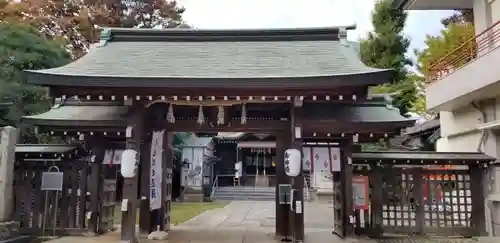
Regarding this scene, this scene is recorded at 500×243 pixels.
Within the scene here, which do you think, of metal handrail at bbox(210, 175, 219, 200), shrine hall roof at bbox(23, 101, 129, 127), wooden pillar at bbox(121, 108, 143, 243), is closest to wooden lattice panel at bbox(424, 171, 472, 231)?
wooden pillar at bbox(121, 108, 143, 243)

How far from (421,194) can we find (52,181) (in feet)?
31.3

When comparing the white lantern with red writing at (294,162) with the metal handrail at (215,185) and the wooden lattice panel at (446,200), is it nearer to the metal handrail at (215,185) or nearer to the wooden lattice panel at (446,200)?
the wooden lattice panel at (446,200)

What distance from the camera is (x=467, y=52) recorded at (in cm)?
1188

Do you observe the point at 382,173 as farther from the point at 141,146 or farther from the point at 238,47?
the point at 141,146

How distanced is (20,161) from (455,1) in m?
14.4

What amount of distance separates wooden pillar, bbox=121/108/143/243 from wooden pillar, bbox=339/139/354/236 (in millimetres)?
4883

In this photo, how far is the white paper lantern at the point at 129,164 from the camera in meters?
8.37

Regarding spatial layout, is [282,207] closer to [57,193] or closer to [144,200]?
[144,200]

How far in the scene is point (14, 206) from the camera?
9.99 meters

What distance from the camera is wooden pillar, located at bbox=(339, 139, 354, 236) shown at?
9.34 metres

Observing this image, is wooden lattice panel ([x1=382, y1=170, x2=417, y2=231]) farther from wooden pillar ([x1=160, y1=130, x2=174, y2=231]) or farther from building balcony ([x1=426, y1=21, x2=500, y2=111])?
wooden pillar ([x1=160, y1=130, x2=174, y2=231])

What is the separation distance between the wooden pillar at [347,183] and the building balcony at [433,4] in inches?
278

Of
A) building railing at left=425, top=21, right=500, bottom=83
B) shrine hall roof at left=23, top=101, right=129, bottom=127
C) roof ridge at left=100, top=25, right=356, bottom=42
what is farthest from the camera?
roof ridge at left=100, top=25, right=356, bottom=42

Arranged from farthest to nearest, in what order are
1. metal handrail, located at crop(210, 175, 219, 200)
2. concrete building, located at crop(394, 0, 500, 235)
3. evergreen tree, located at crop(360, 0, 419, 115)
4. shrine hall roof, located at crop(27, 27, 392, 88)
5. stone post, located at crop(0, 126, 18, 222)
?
metal handrail, located at crop(210, 175, 219, 200), evergreen tree, located at crop(360, 0, 419, 115), concrete building, located at crop(394, 0, 500, 235), stone post, located at crop(0, 126, 18, 222), shrine hall roof, located at crop(27, 27, 392, 88)
